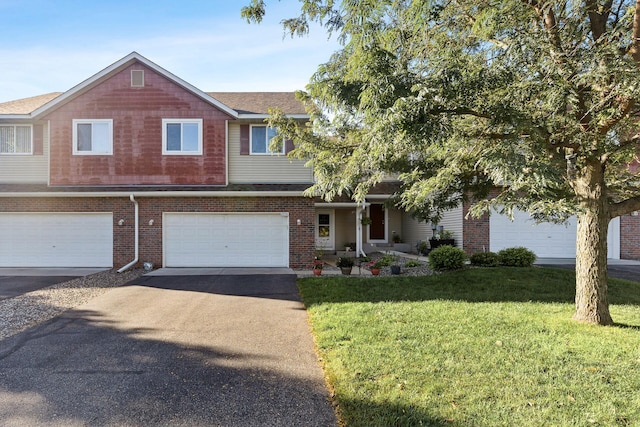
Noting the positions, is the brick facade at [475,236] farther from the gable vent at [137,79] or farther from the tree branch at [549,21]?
the gable vent at [137,79]

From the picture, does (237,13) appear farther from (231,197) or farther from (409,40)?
(231,197)

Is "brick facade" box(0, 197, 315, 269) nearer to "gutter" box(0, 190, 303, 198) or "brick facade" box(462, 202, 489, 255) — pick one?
"gutter" box(0, 190, 303, 198)

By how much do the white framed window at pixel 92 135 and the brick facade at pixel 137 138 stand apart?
162 millimetres

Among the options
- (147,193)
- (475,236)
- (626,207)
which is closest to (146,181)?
(147,193)

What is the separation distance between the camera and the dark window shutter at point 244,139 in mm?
13664

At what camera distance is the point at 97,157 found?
1330cm

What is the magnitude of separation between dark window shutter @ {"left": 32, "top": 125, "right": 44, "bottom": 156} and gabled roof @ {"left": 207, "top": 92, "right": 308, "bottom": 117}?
655 cm

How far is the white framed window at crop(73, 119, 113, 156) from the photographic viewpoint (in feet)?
43.8

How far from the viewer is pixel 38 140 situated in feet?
44.7

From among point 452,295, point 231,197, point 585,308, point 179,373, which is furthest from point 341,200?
point 179,373

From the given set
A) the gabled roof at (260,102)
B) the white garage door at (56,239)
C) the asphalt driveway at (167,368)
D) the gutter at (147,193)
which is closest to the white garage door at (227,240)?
the gutter at (147,193)

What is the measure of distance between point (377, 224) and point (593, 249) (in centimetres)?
1397

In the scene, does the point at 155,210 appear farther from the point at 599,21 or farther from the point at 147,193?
the point at 599,21

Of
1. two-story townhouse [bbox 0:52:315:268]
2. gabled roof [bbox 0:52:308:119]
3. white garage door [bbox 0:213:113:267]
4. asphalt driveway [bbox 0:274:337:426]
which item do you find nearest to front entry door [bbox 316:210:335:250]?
two-story townhouse [bbox 0:52:315:268]
